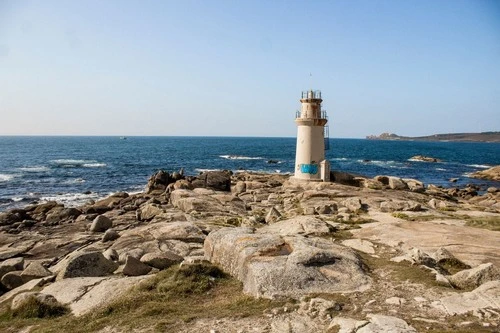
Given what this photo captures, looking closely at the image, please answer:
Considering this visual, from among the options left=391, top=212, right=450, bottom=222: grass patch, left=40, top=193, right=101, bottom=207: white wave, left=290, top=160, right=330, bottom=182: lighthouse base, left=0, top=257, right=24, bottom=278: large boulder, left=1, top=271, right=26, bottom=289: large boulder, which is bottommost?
left=40, top=193, right=101, bottom=207: white wave

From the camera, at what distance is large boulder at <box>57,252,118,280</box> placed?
48.4ft

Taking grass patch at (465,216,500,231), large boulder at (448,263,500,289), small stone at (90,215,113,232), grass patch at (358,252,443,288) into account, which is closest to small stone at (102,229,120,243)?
small stone at (90,215,113,232)

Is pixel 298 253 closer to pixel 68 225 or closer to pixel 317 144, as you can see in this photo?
pixel 68 225

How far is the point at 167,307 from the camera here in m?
11.2

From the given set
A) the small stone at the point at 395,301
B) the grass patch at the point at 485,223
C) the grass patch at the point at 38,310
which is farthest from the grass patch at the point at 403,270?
the grass patch at the point at 38,310

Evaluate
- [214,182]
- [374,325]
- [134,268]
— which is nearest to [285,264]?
[374,325]

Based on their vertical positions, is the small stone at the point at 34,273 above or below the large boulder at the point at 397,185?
below

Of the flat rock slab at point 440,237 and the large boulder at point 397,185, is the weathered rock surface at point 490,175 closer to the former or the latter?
the large boulder at point 397,185

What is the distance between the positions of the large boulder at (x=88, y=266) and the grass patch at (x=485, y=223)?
18.6 metres

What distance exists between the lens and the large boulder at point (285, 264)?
1166 centimetres

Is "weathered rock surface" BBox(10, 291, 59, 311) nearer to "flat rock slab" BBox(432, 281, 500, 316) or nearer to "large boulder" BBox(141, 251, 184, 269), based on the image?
"large boulder" BBox(141, 251, 184, 269)

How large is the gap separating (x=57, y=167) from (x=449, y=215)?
258 ft

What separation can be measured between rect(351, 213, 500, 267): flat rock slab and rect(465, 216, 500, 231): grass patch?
1409 mm

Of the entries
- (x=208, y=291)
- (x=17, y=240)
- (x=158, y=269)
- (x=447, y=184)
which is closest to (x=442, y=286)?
(x=208, y=291)
